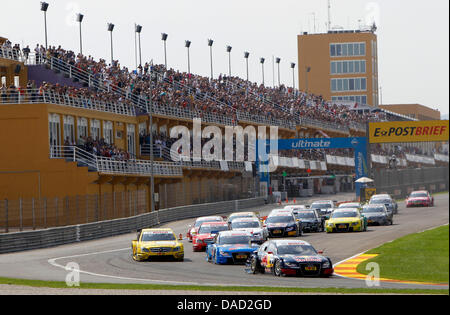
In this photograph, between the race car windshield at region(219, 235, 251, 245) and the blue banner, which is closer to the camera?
the race car windshield at region(219, 235, 251, 245)

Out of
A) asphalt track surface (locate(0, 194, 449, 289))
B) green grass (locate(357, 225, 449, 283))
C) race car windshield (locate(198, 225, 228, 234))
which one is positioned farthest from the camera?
race car windshield (locate(198, 225, 228, 234))

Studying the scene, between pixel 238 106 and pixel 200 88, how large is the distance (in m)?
5.90

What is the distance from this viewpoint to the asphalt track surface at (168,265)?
26391 mm

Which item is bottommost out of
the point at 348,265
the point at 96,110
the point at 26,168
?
the point at 348,265

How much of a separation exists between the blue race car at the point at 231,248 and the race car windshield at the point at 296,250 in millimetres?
3746

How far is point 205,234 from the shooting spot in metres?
39.1

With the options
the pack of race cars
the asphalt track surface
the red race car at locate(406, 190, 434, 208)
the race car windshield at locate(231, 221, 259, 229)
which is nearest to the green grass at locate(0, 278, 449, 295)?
the asphalt track surface

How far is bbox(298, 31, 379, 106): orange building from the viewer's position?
455 ft

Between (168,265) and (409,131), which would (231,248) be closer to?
(168,265)

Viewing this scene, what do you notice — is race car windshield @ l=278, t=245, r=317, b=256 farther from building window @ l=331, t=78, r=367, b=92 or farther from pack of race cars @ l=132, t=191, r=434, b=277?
building window @ l=331, t=78, r=367, b=92

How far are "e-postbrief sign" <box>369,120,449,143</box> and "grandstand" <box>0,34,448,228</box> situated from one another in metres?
10.5

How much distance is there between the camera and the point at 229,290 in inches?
905
